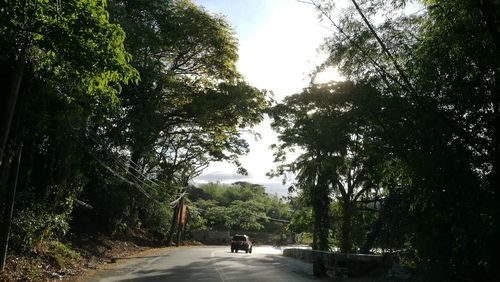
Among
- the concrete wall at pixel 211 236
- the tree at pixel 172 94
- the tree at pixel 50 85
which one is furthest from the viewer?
the concrete wall at pixel 211 236

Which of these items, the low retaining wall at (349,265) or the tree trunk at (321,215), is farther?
the tree trunk at (321,215)

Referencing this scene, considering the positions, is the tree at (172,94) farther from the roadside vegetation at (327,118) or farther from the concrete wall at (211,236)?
the concrete wall at (211,236)

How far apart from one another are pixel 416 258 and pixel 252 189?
304 feet

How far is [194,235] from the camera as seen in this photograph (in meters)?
65.6

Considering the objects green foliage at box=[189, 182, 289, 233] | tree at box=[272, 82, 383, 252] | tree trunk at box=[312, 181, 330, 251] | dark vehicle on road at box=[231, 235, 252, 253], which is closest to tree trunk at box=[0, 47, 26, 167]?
tree at box=[272, 82, 383, 252]

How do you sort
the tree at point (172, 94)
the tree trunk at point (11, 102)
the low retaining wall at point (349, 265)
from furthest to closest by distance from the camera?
the tree at point (172, 94), the low retaining wall at point (349, 265), the tree trunk at point (11, 102)

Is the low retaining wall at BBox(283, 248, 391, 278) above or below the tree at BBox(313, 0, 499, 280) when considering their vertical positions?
below

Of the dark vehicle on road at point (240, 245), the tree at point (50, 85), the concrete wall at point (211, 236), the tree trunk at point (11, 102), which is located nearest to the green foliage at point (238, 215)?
the concrete wall at point (211, 236)

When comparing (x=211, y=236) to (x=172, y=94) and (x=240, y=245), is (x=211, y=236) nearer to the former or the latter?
(x=240, y=245)

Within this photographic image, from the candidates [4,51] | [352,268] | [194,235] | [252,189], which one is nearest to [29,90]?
[4,51]

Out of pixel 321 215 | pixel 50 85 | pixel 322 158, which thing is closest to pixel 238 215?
pixel 321 215

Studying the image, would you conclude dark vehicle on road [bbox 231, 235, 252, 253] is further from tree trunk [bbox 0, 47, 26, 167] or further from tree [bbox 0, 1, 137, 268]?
tree trunk [bbox 0, 47, 26, 167]

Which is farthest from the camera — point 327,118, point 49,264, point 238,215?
point 238,215

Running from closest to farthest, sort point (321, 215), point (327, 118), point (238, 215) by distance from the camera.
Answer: point (327, 118) < point (321, 215) < point (238, 215)
